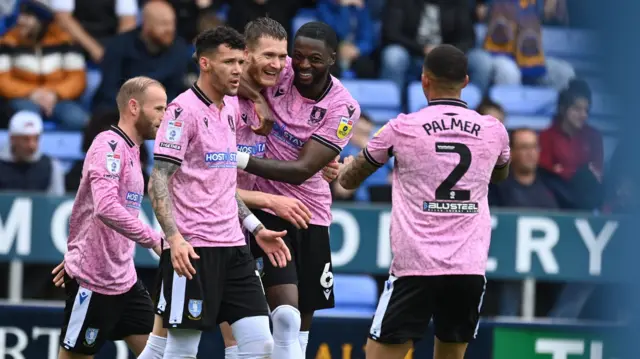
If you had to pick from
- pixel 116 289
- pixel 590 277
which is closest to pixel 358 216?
pixel 590 277

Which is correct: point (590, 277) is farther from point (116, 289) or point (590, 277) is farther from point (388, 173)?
point (116, 289)

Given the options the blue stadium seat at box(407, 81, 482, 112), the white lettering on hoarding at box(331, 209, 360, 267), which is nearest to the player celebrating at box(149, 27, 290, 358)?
the white lettering on hoarding at box(331, 209, 360, 267)

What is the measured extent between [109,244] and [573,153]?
17.1 ft

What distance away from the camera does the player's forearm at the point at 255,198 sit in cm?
519

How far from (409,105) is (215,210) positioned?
6016 mm

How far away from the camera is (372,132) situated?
9781mm

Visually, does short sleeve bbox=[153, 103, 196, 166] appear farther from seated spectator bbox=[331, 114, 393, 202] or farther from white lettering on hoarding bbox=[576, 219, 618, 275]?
seated spectator bbox=[331, 114, 393, 202]

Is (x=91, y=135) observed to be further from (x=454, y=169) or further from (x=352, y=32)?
(x=454, y=169)

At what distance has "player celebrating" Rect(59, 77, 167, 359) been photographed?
5188mm

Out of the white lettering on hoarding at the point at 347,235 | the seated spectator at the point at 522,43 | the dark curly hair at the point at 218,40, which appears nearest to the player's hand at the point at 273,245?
the dark curly hair at the point at 218,40

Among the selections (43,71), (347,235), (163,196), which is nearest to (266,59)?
(163,196)

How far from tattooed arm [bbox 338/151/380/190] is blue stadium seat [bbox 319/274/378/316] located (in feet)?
9.28

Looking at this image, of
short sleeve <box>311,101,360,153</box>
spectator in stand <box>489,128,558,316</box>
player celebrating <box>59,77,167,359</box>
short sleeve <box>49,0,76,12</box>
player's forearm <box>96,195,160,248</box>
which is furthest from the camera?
short sleeve <box>49,0,76,12</box>

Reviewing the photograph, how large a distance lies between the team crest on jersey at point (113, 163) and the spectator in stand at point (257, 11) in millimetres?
5314
